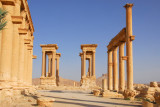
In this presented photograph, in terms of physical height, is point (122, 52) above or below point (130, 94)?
above

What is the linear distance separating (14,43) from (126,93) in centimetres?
1076

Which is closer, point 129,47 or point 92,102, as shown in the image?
point 92,102

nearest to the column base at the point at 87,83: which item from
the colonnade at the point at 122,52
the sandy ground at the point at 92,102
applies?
the colonnade at the point at 122,52

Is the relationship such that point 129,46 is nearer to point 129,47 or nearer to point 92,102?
point 129,47

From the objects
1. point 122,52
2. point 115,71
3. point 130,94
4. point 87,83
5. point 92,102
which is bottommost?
point 87,83

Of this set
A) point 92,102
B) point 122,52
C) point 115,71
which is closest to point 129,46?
point 122,52

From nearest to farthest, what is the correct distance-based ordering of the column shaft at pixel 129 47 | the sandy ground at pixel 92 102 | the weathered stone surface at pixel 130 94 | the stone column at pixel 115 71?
1. the sandy ground at pixel 92 102
2. the weathered stone surface at pixel 130 94
3. the column shaft at pixel 129 47
4. the stone column at pixel 115 71

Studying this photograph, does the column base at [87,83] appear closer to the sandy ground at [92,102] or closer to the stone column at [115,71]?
the stone column at [115,71]

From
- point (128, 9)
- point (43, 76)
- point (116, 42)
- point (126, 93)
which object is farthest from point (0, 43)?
point (43, 76)

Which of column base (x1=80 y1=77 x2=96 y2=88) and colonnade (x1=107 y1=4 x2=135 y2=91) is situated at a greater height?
colonnade (x1=107 y1=4 x2=135 y2=91)

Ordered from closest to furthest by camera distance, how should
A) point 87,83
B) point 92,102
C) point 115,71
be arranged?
point 92,102 → point 115,71 → point 87,83

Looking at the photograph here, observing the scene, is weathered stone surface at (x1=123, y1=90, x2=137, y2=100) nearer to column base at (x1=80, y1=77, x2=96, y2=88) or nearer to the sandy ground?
the sandy ground

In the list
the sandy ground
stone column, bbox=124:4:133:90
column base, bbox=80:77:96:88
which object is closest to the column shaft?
stone column, bbox=124:4:133:90

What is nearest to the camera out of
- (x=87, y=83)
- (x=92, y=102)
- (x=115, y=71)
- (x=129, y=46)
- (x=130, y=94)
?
(x=92, y=102)
